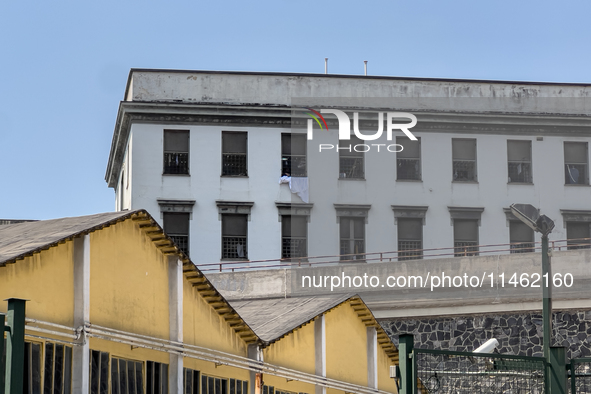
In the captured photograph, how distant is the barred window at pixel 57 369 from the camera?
50.1ft

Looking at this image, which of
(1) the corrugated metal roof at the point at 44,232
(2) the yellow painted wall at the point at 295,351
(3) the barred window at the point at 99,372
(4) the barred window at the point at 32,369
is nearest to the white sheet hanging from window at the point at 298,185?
(2) the yellow painted wall at the point at 295,351

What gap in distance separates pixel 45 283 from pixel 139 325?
243 centimetres

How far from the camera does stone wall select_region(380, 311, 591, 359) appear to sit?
106 feet

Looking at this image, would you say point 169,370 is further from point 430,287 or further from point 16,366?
point 430,287

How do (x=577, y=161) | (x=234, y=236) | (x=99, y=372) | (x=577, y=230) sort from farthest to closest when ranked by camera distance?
→ 1. (x=577, y=161)
2. (x=577, y=230)
3. (x=234, y=236)
4. (x=99, y=372)

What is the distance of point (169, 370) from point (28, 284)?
3760 mm

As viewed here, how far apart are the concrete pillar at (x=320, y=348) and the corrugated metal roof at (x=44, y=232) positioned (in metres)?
6.36

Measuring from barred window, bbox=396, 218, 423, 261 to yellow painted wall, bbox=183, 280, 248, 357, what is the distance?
23007mm

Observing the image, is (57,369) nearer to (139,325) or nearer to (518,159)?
(139,325)

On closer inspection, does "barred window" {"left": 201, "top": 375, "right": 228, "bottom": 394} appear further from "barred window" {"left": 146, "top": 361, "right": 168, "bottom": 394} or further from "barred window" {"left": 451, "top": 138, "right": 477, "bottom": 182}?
"barred window" {"left": 451, "top": 138, "right": 477, "bottom": 182}

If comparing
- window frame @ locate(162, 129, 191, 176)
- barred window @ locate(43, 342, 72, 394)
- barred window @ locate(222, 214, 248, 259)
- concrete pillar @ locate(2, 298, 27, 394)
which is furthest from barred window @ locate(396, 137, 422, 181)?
concrete pillar @ locate(2, 298, 27, 394)

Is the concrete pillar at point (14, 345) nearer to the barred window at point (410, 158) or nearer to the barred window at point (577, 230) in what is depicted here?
the barred window at point (410, 158)

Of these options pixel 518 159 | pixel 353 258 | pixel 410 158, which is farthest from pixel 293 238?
pixel 518 159

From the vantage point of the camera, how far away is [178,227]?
4091 cm
